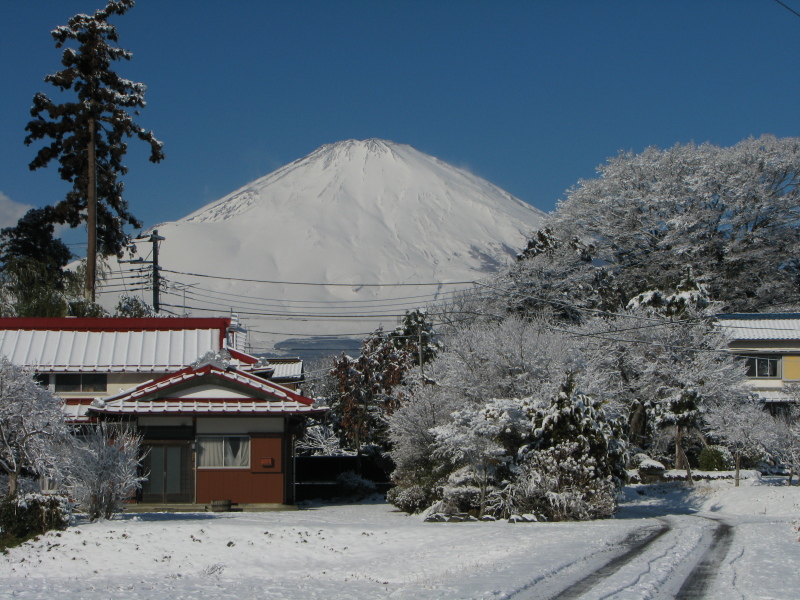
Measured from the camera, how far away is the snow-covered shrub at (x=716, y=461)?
128ft

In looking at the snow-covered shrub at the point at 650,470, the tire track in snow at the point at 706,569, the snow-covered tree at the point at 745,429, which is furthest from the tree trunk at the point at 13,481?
the snow-covered shrub at the point at 650,470

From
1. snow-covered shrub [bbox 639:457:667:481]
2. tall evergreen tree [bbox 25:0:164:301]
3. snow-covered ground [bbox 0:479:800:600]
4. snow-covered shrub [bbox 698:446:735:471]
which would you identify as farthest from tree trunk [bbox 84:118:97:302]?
snow-covered shrub [bbox 698:446:735:471]

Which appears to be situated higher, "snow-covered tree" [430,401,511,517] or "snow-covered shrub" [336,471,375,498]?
"snow-covered tree" [430,401,511,517]

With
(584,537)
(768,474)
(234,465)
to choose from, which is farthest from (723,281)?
(584,537)

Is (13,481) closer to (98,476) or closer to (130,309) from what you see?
(98,476)

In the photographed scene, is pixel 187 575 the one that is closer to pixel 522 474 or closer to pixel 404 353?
pixel 522 474

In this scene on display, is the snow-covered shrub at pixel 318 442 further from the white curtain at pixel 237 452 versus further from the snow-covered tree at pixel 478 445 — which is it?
the snow-covered tree at pixel 478 445

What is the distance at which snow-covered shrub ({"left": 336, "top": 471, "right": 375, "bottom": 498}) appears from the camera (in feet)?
116

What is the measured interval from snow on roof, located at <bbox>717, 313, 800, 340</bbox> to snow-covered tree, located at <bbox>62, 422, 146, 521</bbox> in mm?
37888

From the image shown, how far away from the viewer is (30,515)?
17953mm

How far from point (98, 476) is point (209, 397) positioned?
28.3 feet

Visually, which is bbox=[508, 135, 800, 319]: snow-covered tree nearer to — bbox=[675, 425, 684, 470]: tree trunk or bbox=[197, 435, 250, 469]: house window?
bbox=[675, 425, 684, 470]: tree trunk

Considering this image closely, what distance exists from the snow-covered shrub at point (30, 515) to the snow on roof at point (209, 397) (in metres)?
9.31

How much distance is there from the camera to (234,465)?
93.6 ft
